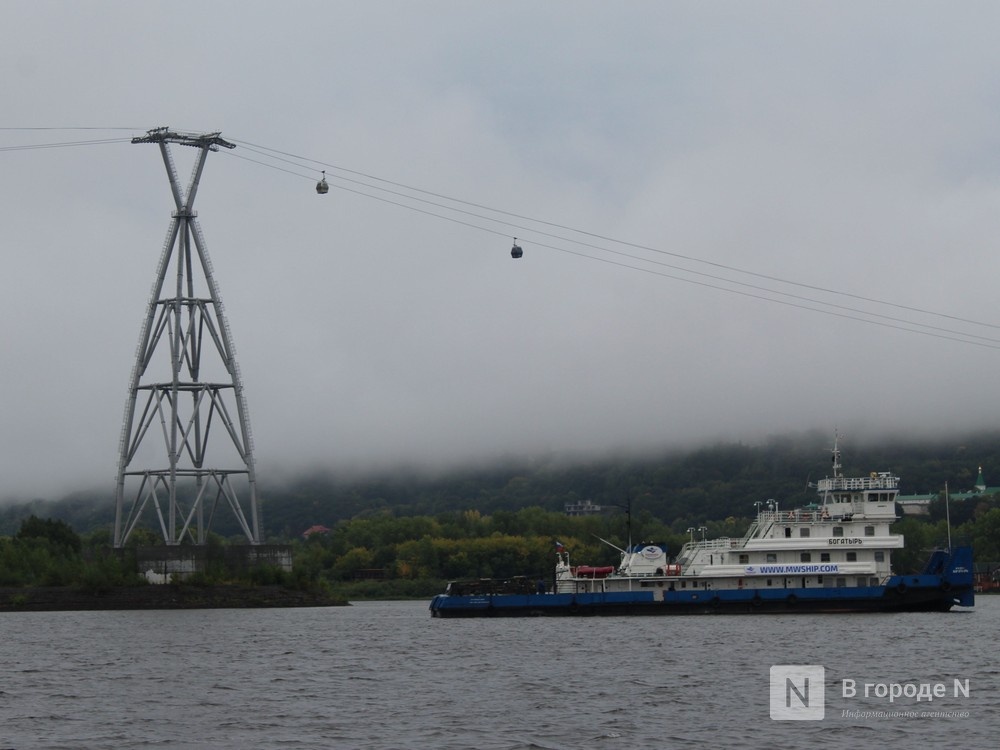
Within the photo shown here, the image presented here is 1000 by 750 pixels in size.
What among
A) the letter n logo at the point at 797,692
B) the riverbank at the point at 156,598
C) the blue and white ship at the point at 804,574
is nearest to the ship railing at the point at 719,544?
the blue and white ship at the point at 804,574

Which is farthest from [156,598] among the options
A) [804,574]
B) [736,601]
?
[804,574]

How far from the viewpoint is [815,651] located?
57.3m

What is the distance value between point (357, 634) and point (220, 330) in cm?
3299

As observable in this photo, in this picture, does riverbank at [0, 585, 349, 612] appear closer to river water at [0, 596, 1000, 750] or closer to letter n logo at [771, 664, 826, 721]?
river water at [0, 596, 1000, 750]

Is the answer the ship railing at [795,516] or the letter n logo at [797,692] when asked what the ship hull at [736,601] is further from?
the letter n logo at [797,692]

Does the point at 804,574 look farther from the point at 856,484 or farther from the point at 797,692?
the point at 797,692

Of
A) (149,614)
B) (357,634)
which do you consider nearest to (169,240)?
(149,614)

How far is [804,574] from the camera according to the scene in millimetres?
80875

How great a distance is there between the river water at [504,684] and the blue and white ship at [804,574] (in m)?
1.66

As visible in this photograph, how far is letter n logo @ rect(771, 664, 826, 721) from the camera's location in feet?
132

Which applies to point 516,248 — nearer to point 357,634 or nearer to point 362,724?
point 357,634

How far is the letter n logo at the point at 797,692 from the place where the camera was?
132 ft

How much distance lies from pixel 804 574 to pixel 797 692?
37.2 meters

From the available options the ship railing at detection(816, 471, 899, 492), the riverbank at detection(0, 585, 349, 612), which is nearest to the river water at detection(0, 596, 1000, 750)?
the ship railing at detection(816, 471, 899, 492)
